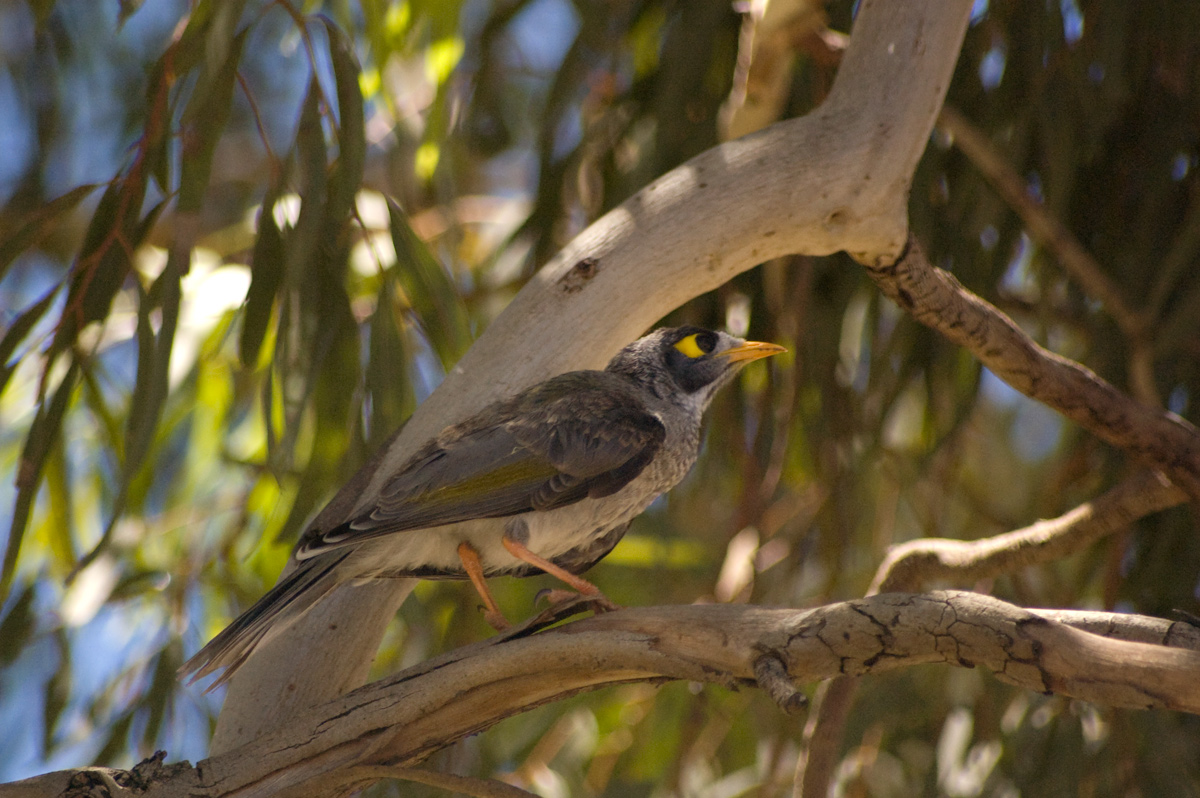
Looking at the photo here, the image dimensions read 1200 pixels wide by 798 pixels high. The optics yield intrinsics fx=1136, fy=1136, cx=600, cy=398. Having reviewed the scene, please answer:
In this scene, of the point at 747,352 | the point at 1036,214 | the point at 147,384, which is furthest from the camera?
the point at 1036,214

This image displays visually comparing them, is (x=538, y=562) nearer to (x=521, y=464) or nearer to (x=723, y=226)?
(x=521, y=464)

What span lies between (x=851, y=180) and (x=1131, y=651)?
1106 millimetres

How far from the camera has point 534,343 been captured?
2320 mm

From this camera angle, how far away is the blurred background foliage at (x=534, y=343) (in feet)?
8.22

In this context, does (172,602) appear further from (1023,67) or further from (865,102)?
(1023,67)

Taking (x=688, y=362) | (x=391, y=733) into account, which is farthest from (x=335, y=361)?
(x=391, y=733)

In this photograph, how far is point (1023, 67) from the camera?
3.52m

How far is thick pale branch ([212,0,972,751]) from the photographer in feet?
7.55

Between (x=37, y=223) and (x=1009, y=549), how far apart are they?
2.21 metres

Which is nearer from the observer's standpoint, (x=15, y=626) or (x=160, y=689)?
(x=15, y=626)

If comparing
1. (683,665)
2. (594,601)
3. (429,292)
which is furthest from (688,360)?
(683,665)

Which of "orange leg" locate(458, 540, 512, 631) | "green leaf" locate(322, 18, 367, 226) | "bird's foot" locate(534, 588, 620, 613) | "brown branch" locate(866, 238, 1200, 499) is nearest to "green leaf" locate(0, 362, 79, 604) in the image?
"green leaf" locate(322, 18, 367, 226)

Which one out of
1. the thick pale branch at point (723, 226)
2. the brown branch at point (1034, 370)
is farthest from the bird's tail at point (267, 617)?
the brown branch at point (1034, 370)

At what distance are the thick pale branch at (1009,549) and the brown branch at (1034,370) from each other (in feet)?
0.33
